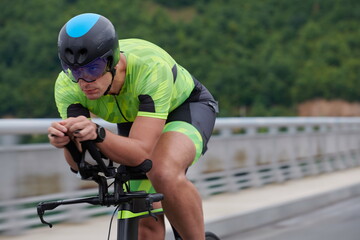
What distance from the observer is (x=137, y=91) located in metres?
3.70

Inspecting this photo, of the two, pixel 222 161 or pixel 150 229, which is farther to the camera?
pixel 222 161

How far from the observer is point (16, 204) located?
7773 mm

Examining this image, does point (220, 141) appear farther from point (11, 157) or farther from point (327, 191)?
point (11, 157)

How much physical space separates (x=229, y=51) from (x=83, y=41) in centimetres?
15263

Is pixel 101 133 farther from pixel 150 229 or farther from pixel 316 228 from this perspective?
pixel 316 228

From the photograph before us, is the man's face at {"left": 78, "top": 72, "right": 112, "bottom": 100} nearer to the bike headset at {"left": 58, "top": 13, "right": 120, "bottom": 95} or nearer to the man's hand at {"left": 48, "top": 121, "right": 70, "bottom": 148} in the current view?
the bike headset at {"left": 58, "top": 13, "right": 120, "bottom": 95}

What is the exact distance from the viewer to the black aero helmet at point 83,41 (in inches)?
126

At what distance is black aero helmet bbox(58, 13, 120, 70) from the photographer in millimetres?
3197

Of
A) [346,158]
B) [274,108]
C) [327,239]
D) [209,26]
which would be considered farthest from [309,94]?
[327,239]

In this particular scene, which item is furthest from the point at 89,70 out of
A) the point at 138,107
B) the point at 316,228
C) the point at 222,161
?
the point at 222,161

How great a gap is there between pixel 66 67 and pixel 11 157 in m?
4.74

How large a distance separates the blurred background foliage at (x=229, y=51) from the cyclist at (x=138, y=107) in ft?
416

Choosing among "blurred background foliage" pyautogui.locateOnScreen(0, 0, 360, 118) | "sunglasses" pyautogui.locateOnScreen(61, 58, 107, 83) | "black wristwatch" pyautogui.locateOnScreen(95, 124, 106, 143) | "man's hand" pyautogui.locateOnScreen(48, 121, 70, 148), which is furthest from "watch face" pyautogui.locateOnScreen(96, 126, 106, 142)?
"blurred background foliage" pyautogui.locateOnScreen(0, 0, 360, 118)

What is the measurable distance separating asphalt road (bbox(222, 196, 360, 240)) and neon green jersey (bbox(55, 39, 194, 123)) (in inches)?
203
